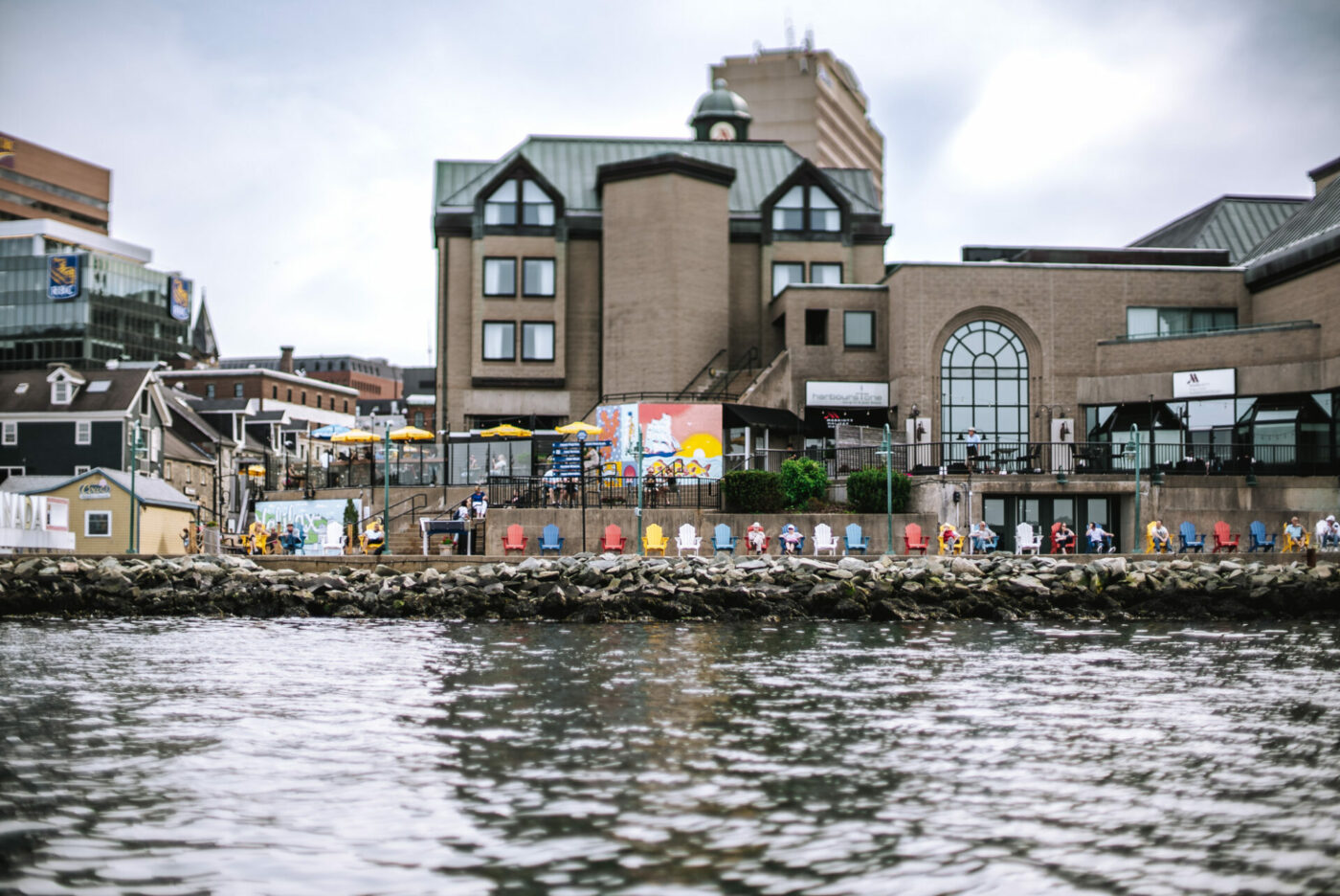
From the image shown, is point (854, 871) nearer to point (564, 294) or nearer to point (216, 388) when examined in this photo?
point (564, 294)

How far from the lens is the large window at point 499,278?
193ft

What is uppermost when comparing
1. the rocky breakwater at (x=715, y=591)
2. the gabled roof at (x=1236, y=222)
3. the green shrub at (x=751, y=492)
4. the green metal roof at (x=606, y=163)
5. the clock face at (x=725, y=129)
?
the clock face at (x=725, y=129)

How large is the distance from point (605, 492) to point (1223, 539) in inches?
720

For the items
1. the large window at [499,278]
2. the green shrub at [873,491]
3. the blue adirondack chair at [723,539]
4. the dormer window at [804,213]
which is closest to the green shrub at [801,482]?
the green shrub at [873,491]

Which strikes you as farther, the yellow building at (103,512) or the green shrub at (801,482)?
the yellow building at (103,512)

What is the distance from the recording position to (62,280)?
132750mm

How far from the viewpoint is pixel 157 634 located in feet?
90.1

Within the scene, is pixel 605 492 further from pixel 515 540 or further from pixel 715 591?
pixel 715 591

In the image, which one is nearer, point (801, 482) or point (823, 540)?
point (823, 540)

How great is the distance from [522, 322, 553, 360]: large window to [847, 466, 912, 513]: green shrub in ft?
75.2

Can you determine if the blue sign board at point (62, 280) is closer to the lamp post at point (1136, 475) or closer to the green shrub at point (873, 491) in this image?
the green shrub at point (873, 491)

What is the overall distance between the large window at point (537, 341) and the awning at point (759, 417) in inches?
496

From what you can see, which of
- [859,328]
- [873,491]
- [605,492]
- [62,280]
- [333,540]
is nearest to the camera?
[873,491]

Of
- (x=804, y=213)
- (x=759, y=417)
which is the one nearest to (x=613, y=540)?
(x=759, y=417)
